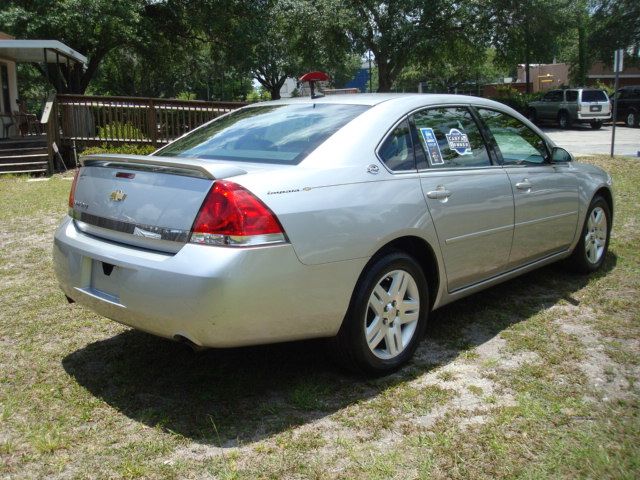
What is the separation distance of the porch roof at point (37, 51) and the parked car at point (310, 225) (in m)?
15.0

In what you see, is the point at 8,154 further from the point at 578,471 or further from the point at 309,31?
the point at 309,31

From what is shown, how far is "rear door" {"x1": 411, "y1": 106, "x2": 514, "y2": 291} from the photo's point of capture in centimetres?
391

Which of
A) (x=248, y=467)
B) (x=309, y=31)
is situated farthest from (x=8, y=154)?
(x=309, y=31)

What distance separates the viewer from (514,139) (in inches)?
193

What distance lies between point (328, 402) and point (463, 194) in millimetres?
1564

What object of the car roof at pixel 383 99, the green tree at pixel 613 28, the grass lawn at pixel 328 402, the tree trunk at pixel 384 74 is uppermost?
the green tree at pixel 613 28

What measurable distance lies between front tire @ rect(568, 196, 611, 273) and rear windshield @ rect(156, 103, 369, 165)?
105 inches

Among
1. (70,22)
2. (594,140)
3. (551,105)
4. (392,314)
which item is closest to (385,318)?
(392,314)

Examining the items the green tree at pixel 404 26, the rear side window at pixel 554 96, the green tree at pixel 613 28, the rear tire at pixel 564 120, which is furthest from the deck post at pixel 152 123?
the green tree at pixel 613 28

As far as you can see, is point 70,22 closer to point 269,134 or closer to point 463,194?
point 269,134

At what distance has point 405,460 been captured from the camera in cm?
279

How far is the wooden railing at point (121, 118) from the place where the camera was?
15109mm

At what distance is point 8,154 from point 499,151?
13004mm

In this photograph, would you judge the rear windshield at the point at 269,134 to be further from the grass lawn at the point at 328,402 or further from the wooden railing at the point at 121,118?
the wooden railing at the point at 121,118
